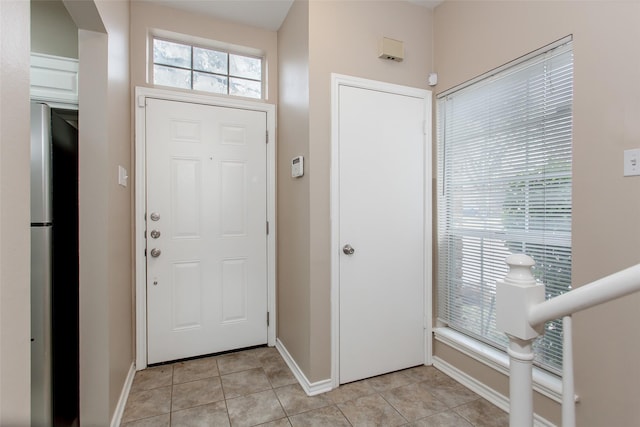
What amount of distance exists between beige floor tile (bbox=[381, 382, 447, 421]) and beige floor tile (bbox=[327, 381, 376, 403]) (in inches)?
4.7

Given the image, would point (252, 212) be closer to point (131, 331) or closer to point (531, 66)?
point (131, 331)

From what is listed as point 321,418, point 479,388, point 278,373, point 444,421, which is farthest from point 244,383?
point 479,388

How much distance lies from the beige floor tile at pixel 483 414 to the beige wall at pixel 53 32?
331cm

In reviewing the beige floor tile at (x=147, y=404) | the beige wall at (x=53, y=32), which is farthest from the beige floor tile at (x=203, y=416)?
the beige wall at (x=53, y=32)

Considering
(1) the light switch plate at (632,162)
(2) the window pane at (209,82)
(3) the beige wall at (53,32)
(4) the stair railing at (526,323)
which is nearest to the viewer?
(4) the stair railing at (526,323)

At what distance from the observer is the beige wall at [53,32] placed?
2027 mm

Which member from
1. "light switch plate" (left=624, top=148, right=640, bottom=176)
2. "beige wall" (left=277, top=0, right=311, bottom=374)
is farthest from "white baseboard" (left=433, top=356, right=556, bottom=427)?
"light switch plate" (left=624, top=148, right=640, bottom=176)

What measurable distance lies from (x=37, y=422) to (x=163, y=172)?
5.16 ft

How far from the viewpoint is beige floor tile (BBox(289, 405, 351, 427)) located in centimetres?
173

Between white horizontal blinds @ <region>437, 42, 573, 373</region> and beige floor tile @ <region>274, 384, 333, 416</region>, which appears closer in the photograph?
white horizontal blinds @ <region>437, 42, 573, 373</region>

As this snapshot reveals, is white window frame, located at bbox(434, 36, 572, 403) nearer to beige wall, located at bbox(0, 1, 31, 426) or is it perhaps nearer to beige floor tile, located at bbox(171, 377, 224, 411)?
beige floor tile, located at bbox(171, 377, 224, 411)

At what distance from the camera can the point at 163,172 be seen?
2363mm

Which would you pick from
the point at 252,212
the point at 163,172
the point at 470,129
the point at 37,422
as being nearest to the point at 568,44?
the point at 470,129

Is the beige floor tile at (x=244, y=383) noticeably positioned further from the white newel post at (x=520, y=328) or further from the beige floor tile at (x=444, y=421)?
the white newel post at (x=520, y=328)
